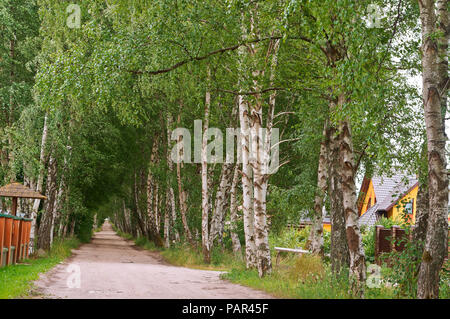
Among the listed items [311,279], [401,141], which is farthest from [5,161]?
[401,141]

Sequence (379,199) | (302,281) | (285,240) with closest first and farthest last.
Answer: (302,281), (285,240), (379,199)

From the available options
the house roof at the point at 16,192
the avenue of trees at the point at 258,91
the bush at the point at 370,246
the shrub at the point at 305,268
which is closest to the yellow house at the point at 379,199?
the bush at the point at 370,246

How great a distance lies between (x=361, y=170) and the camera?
24.2 m

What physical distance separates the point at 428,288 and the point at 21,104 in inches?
765

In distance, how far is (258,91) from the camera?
12289 millimetres

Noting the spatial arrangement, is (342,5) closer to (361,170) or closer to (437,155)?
(437,155)

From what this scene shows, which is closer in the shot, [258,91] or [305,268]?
[258,91]
